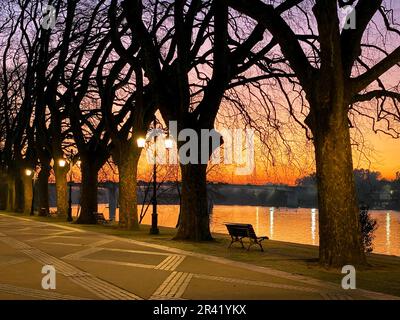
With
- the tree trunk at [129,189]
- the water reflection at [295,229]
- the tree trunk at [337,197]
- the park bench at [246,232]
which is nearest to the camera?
the tree trunk at [337,197]

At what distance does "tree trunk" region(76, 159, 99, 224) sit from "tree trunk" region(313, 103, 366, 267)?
837 inches

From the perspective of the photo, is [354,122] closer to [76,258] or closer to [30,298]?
[76,258]

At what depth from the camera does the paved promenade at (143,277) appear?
1002cm

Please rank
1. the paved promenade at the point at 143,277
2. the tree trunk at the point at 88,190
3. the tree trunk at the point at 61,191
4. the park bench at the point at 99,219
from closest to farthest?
the paved promenade at the point at 143,277
the tree trunk at the point at 88,190
the park bench at the point at 99,219
the tree trunk at the point at 61,191

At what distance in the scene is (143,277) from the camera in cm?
1198

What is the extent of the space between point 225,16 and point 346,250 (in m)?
10.5

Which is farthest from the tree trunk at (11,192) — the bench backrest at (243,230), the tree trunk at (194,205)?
the bench backrest at (243,230)

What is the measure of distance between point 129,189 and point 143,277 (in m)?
16.2

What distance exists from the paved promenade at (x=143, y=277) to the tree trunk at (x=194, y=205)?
3384 mm

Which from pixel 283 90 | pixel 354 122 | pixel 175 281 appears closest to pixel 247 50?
pixel 283 90

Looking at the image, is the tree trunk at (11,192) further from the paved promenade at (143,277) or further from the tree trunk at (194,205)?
the paved promenade at (143,277)

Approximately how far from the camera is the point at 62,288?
34.3ft

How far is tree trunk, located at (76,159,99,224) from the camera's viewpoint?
110ft

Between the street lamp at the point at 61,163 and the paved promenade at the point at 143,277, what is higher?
the street lamp at the point at 61,163
